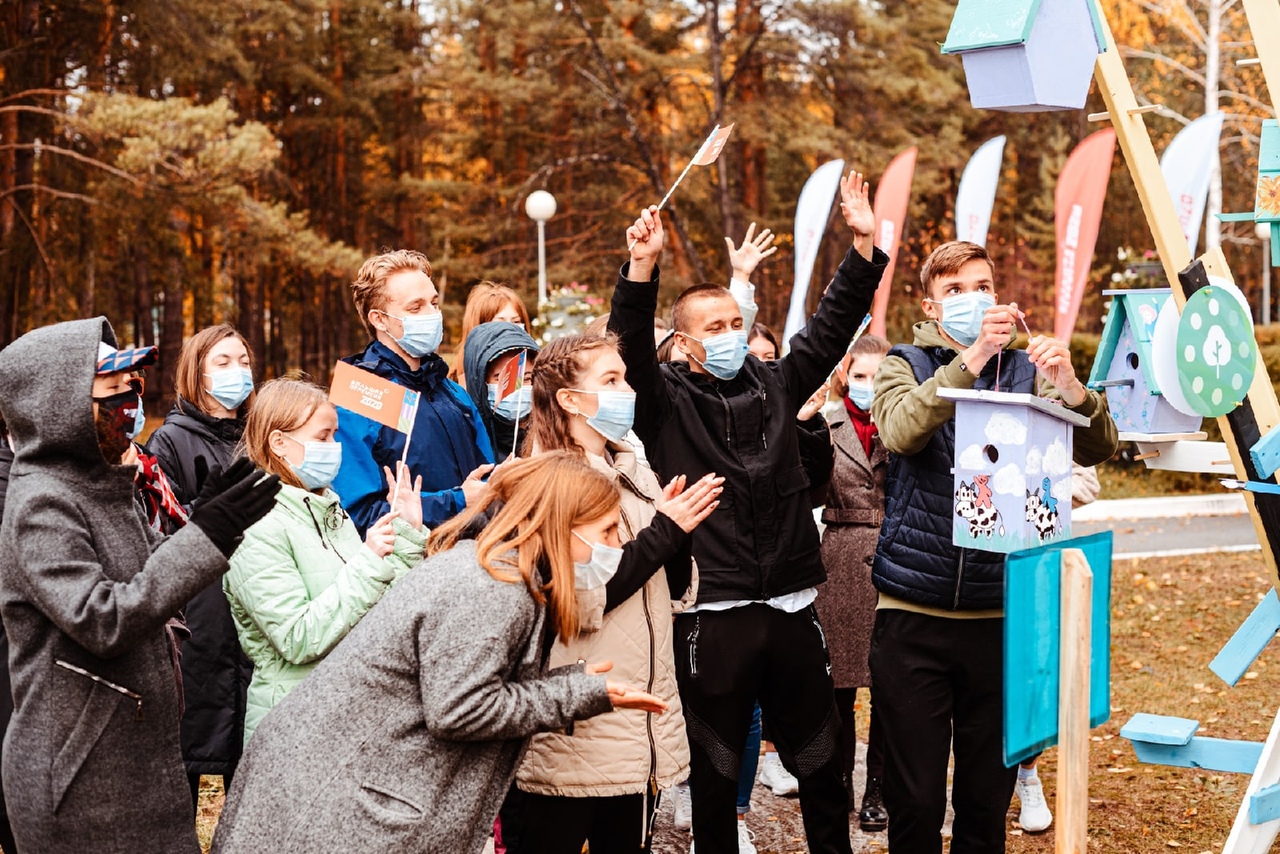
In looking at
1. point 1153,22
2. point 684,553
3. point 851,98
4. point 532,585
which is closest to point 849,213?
point 684,553

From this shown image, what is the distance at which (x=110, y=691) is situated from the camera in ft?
8.65

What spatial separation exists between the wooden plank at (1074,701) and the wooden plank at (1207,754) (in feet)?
2.44

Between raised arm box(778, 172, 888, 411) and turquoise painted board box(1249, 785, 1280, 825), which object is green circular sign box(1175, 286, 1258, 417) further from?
turquoise painted board box(1249, 785, 1280, 825)

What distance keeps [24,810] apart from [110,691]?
31cm

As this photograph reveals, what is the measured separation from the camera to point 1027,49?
3.01 metres

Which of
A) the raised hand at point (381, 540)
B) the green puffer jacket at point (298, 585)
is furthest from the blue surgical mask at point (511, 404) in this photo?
the raised hand at point (381, 540)

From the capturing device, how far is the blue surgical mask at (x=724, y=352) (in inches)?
150

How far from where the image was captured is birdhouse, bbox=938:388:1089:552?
10.3ft

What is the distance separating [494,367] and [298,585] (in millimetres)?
1633

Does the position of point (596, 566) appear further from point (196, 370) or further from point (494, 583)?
point (196, 370)

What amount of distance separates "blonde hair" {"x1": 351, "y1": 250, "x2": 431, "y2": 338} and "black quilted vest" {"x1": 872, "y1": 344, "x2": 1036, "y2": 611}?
172 cm

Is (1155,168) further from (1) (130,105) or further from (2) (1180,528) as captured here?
(1) (130,105)

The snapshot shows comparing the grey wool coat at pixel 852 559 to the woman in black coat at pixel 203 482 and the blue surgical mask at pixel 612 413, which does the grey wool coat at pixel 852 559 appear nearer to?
the blue surgical mask at pixel 612 413

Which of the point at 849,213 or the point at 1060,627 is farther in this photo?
the point at 849,213
